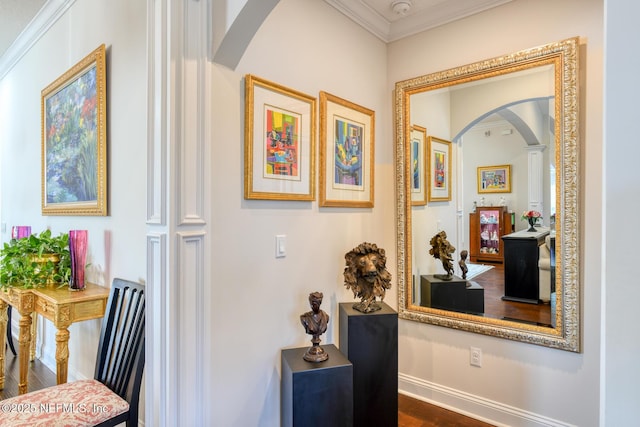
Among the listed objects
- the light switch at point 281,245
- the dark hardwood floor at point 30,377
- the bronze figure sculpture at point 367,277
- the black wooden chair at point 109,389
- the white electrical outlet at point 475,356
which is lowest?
the dark hardwood floor at point 30,377

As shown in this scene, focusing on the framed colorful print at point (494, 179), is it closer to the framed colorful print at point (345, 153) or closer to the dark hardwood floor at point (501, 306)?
the dark hardwood floor at point (501, 306)

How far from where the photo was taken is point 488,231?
7.68ft

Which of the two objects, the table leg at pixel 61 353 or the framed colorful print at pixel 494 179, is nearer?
the table leg at pixel 61 353

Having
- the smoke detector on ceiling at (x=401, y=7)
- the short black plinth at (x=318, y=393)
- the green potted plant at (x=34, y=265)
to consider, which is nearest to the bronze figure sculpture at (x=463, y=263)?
the short black plinth at (x=318, y=393)

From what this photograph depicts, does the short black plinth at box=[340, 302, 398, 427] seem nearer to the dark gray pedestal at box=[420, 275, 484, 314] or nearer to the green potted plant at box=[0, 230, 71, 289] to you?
the dark gray pedestal at box=[420, 275, 484, 314]

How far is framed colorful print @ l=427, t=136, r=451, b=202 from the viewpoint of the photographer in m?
2.47

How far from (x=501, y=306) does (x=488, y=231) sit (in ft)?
1.65

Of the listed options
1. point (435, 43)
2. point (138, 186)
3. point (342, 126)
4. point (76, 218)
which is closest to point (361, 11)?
point (435, 43)

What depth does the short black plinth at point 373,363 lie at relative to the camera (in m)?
1.97

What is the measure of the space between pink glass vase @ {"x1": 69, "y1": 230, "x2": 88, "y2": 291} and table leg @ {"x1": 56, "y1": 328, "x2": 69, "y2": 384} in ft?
1.03

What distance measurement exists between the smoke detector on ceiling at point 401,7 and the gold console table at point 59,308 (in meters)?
2.69

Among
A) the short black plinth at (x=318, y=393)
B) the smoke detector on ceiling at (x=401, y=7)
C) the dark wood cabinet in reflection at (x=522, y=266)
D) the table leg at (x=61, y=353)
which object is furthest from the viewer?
the smoke detector on ceiling at (x=401, y=7)

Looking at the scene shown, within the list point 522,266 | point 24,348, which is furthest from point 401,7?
point 24,348

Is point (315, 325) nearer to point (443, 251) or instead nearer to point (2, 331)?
point (443, 251)
